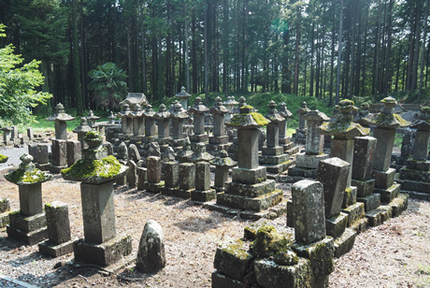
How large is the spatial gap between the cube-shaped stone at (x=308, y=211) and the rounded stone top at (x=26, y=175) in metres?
4.93

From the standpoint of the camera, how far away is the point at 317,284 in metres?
4.16

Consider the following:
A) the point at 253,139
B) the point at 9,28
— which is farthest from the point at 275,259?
the point at 9,28

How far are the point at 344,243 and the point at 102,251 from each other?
410 cm

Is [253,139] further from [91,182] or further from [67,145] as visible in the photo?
[67,145]

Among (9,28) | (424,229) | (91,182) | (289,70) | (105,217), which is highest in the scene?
(9,28)

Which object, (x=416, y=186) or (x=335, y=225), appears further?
(x=416, y=186)

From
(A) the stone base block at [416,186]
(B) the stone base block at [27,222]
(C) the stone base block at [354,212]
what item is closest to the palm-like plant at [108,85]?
(B) the stone base block at [27,222]

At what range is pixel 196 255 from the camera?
5.58 m

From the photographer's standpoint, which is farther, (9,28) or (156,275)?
(9,28)

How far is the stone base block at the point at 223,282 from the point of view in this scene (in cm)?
406

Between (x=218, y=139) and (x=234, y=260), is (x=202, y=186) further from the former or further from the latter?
(x=218, y=139)

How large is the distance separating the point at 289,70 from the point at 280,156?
918 inches

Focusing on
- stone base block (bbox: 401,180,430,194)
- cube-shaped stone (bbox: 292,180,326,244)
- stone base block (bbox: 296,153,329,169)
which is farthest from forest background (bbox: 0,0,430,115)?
cube-shaped stone (bbox: 292,180,326,244)

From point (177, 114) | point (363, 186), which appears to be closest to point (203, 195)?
point (363, 186)
